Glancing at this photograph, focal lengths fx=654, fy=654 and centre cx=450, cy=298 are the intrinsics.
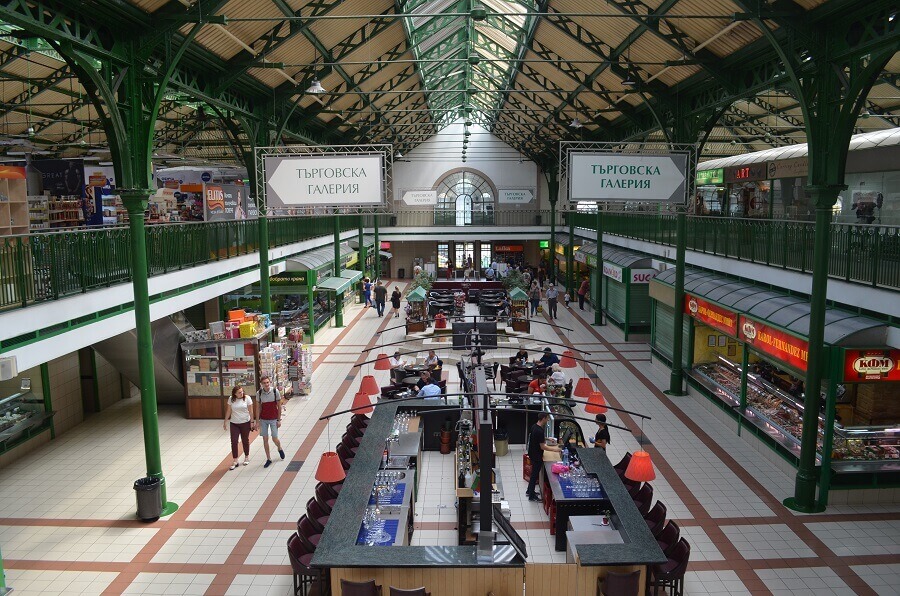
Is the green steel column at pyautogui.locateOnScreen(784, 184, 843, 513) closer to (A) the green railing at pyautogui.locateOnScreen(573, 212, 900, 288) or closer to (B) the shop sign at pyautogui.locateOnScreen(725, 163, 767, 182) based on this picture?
(A) the green railing at pyautogui.locateOnScreen(573, 212, 900, 288)

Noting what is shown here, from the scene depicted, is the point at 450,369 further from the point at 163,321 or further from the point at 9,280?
the point at 9,280

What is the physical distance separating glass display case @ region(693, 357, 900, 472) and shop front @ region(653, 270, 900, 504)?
0.02m

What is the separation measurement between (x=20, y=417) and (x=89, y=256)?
515cm

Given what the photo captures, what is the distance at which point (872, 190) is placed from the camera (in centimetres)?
1358

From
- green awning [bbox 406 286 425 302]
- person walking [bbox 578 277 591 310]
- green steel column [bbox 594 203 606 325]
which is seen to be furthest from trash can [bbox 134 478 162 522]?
person walking [bbox 578 277 591 310]

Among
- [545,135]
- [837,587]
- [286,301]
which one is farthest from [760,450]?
[545,135]

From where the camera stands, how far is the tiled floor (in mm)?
8320

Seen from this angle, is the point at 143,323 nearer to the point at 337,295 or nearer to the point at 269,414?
the point at 269,414

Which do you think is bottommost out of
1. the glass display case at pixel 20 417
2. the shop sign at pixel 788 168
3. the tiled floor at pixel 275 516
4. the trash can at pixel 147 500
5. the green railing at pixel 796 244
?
the tiled floor at pixel 275 516

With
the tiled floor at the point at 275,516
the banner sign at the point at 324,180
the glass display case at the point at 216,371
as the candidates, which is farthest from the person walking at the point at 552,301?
the banner sign at the point at 324,180

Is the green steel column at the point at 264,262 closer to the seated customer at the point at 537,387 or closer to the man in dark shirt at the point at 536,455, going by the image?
the seated customer at the point at 537,387

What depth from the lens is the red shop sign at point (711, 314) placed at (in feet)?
43.8

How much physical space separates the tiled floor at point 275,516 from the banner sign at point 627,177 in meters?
4.88

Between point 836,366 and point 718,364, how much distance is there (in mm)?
5863
